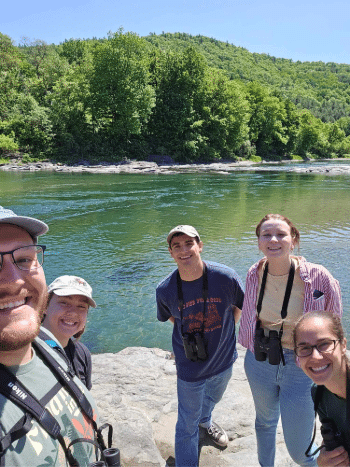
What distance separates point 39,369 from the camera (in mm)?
1596

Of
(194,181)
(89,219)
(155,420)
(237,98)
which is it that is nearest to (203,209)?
(89,219)

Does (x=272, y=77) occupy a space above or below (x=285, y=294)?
above

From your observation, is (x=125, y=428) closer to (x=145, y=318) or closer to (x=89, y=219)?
(x=145, y=318)

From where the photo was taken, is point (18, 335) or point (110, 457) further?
point (110, 457)

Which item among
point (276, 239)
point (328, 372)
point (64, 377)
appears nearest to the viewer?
point (64, 377)

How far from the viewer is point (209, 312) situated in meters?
3.10

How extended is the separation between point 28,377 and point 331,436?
4.83ft

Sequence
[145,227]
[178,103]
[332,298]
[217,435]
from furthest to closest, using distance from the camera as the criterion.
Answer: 1. [178,103]
2. [145,227]
3. [217,435]
4. [332,298]

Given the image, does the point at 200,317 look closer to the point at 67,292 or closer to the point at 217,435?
the point at 67,292

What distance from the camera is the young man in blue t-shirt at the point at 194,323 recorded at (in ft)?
9.93

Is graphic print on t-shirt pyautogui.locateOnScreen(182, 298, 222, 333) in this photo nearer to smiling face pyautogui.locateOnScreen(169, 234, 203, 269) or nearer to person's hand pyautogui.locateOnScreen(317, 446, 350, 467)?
smiling face pyautogui.locateOnScreen(169, 234, 203, 269)

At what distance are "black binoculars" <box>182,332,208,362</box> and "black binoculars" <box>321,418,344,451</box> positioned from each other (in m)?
1.26

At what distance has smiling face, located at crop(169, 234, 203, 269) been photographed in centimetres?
305

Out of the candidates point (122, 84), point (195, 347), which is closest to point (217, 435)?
point (195, 347)
